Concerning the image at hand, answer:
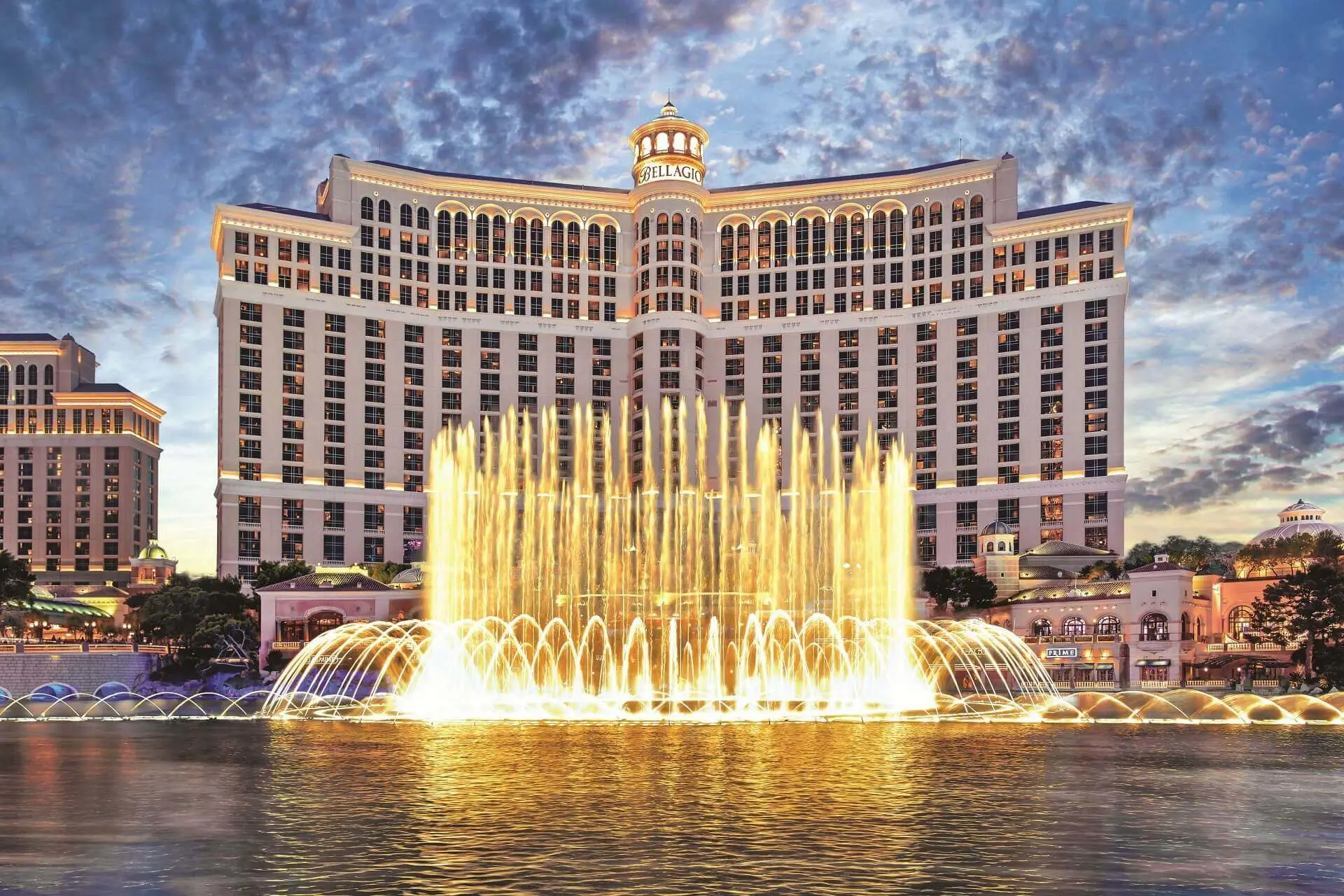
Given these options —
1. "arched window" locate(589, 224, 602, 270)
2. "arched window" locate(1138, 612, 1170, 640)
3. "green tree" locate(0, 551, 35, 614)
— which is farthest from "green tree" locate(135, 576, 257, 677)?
"arched window" locate(1138, 612, 1170, 640)

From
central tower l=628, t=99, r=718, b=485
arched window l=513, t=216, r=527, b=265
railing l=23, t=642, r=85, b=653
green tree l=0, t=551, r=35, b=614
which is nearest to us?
railing l=23, t=642, r=85, b=653

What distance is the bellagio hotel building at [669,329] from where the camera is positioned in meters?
132

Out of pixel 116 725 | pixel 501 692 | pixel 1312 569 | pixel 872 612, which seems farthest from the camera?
pixel 1312 569

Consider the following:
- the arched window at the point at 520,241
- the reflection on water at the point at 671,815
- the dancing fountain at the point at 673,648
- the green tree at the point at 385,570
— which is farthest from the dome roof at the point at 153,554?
the reflection on water at the point at 671,815

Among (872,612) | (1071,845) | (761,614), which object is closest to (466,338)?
(761,614)

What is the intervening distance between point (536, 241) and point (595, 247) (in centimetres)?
650

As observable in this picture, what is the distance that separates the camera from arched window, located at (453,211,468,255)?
144 m

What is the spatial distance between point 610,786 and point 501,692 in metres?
33.8

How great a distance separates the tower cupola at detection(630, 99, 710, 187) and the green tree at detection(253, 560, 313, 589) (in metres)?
55.9

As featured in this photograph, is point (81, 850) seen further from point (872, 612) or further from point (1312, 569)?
point (1312, 569)

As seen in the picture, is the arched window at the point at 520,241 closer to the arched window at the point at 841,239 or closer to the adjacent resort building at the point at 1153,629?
the arched window at the point at 841,239

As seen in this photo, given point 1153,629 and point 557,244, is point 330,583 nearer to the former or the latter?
point 557,244

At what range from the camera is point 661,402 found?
140 m

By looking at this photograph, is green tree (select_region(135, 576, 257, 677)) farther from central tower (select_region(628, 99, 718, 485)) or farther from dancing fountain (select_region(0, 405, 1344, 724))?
central tower (select_region(628, 99, 718, 485))
